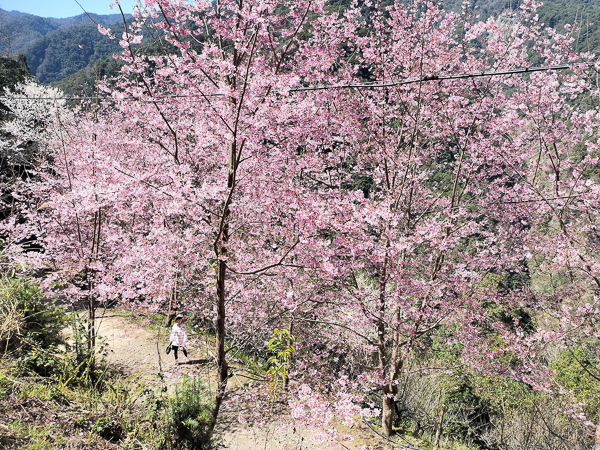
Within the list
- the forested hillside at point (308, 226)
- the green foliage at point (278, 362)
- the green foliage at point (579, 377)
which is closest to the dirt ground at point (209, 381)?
the forested hillside at point (308, 226)

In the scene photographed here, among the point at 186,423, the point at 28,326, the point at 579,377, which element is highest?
the point at 28,326

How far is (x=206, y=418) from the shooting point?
3.97 m

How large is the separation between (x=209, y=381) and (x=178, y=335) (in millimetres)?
4238

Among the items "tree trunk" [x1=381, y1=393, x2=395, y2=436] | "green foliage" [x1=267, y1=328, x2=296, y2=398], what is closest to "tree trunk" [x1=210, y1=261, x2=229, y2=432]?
"green foliage" [x1=267, y1=328, x2=296, y2=398]

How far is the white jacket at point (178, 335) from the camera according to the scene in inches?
322

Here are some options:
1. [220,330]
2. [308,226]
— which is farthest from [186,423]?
[308,226]

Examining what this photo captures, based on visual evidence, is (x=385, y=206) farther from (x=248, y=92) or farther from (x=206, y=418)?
(x=206, y=418)

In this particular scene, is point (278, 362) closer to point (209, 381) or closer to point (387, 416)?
point (209, 381)

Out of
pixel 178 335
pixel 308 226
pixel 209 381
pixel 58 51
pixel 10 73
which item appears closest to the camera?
pixel 308 226

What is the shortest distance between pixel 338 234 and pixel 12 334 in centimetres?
472

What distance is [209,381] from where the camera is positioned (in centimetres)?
446

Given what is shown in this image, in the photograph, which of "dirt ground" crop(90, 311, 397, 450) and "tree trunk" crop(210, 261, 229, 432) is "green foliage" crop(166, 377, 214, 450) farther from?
"dirt ground" crop(90, 311, 397, 450)

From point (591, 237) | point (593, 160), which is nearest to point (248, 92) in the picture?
point (593, 160)

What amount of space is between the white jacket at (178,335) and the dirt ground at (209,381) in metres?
0.34
